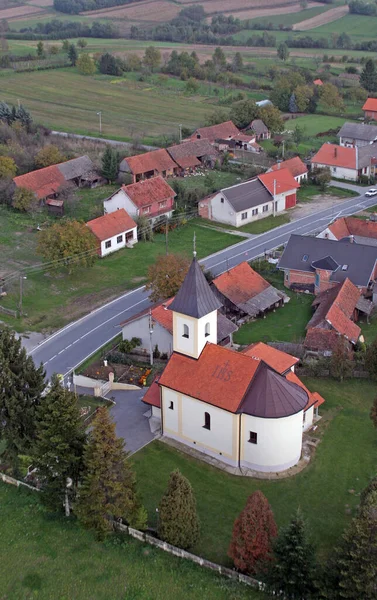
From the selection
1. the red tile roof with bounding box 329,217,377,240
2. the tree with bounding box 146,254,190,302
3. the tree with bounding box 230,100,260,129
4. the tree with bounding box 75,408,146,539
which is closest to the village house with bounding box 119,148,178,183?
the tree with bounding box 230,100,260,129

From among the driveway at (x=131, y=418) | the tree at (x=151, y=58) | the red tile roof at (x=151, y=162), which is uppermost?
the tree at (x=151, y=58)

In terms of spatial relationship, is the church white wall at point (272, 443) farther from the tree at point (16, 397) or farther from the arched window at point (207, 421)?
the tree at point (16, 397)

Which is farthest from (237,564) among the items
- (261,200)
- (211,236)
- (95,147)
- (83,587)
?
(95,147)

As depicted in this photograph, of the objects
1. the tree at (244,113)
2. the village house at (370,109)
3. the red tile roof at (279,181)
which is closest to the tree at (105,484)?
the red tile roof at (279,181)

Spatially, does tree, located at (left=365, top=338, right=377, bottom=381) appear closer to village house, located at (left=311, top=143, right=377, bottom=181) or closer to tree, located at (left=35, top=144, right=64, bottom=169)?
village house, located at (left=311, top=143, right=377, bottom=181)

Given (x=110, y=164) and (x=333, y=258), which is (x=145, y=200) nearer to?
(x=110, y=164)

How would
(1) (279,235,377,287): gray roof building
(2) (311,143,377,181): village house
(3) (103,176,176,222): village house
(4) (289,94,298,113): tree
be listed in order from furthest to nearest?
(4) (289,94,298,113): tree, (2) (311,143,377,181): village house, (3) (103,176,176,222): village house, (1) (279,235,377,287): gray roof building

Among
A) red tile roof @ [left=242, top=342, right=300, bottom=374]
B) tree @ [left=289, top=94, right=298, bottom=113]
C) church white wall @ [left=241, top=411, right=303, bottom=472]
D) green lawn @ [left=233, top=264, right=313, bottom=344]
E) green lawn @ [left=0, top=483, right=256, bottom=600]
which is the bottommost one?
green lawn @ [left=0, top=483, right=256, bottom=600]
